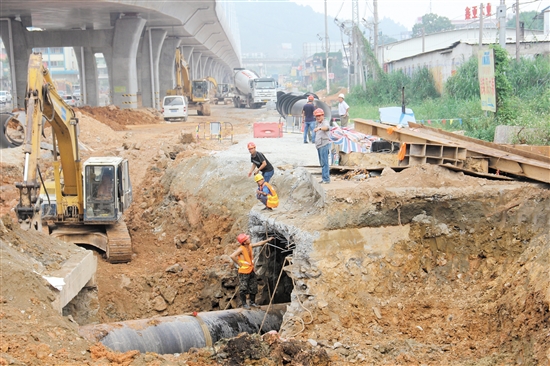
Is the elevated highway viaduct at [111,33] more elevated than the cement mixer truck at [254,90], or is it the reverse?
the elevated highway viaduct at [111,33]

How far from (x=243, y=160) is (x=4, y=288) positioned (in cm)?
1131

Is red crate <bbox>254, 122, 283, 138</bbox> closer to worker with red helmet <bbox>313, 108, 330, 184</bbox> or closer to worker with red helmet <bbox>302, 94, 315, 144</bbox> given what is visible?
worker with red helmet <bbox>302, 94, 315, 144</bbox>

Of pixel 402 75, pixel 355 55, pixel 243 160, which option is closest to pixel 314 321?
pixel 243 160

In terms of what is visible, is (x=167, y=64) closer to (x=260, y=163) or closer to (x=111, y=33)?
(x=111, y=33)

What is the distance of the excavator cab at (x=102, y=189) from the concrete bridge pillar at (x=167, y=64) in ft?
149

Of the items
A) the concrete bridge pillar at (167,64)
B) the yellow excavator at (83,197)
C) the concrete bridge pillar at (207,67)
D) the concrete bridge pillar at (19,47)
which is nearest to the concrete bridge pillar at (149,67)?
the concrete bridge pillar at (167,64)

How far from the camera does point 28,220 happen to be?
13031 millimetres

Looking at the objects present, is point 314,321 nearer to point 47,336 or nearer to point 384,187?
point 384,187

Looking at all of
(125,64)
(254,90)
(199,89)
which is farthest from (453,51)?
(254,90)

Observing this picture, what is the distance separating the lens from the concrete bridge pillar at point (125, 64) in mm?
46594

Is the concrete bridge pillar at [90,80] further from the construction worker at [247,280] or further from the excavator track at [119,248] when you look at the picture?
the construction worker at [247,280]

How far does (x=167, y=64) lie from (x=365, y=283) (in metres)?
55.2

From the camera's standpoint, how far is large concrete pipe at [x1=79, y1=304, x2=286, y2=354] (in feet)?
37.1

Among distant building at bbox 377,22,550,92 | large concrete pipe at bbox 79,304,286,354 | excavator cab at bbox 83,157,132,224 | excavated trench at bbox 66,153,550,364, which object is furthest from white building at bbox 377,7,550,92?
large concrete pipe at bbox 79,304,286,354
